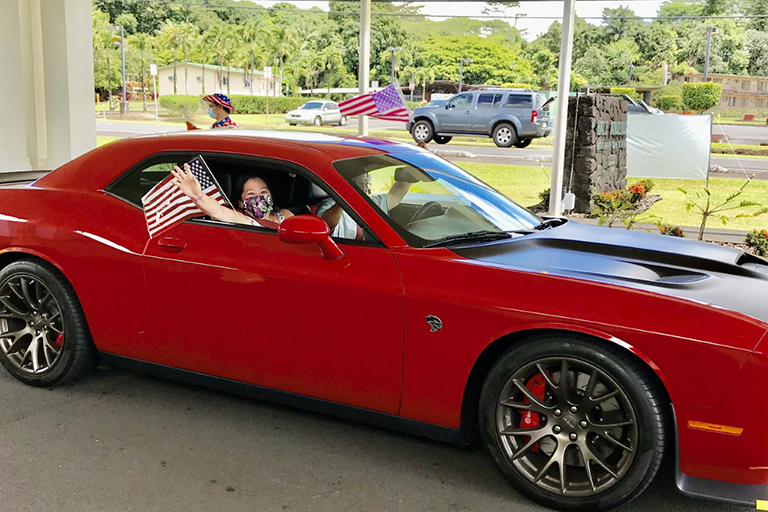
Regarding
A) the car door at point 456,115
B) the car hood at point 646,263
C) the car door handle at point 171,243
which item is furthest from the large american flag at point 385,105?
the car door at point 456,115

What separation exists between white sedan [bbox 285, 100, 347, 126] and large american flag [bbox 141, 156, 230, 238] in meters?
9.04

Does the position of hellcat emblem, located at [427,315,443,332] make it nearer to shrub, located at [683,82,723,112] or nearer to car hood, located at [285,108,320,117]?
shrub, located at [683,82,723,112]

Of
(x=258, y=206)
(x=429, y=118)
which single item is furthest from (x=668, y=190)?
(x=258, y=206)

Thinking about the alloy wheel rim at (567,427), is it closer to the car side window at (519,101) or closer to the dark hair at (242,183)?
the dark hair at (242,183)

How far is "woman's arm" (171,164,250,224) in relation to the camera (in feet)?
12.8

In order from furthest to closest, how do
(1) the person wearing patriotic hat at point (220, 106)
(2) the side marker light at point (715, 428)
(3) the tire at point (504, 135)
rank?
1. (3) the tire at point (504, 135)
2. (1) the person wearing patriotic hat at point (220, 106)
3. (2) the side marker light at point (715, 428)

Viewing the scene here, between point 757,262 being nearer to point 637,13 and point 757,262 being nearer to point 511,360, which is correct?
point 511,360

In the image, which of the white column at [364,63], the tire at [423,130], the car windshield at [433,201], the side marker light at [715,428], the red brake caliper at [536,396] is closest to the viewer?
the side marker light at [715,428]

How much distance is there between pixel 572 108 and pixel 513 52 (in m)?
1.44

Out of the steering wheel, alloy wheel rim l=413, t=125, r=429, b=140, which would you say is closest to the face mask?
the steering wheel

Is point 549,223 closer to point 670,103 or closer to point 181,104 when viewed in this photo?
point 670,103

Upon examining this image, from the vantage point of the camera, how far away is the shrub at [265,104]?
15.9 metres

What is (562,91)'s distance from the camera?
372 inches

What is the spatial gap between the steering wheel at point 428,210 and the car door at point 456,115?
12.9m
